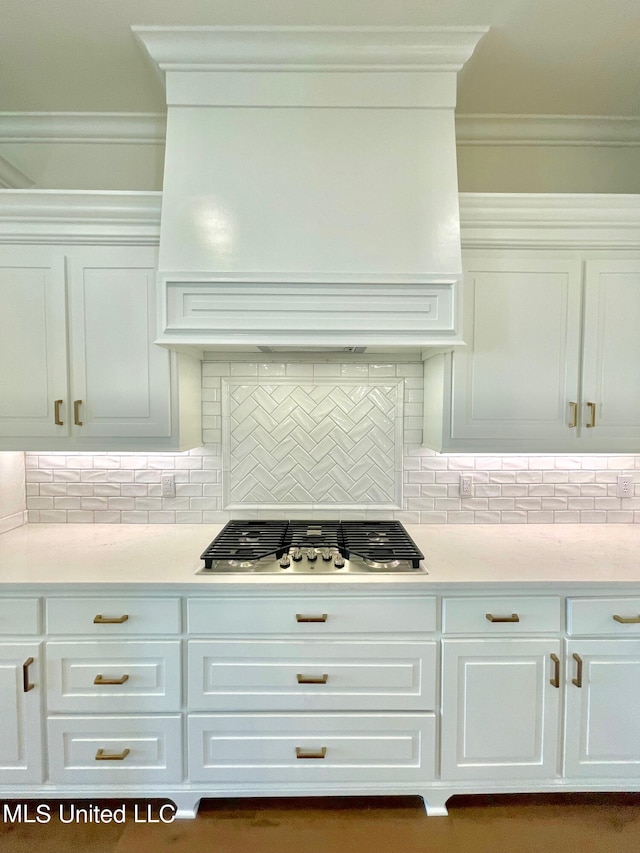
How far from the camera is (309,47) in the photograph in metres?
1.68

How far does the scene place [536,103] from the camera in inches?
83.0

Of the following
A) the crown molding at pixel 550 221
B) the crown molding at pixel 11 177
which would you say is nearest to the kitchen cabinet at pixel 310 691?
the crown molding at pixel 550 221

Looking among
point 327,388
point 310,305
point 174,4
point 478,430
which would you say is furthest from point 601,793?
point 174,4

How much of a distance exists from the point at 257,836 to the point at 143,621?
87cm

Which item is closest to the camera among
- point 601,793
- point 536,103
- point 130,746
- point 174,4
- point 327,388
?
point 174,4

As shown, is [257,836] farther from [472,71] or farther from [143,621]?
[472,71]

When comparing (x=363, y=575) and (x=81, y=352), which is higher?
(x=81, y=352)

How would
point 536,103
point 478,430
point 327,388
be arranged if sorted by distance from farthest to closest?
point 327,388
point 536,103
point 478,430

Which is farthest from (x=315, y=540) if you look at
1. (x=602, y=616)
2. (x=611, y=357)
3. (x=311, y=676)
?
(x=611, y=357)

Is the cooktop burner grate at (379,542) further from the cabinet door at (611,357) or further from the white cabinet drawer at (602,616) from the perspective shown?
the cabinet door at (611,357)

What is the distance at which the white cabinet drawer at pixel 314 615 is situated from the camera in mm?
1668

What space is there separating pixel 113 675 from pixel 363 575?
100cm

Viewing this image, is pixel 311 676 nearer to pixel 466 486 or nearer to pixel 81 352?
pixel 466 486

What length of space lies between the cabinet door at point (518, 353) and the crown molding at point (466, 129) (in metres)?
0.83
